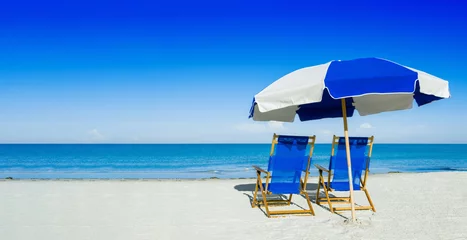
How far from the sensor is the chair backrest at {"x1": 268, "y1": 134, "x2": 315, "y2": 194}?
16.7 ft

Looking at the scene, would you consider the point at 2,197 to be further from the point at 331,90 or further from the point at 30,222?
the point at 331,90

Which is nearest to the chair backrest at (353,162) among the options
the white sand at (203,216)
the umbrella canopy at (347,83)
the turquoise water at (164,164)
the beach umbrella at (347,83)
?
the white sand at (203,216)

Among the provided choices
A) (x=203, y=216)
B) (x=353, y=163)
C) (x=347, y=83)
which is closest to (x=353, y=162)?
(x=353, y=163)

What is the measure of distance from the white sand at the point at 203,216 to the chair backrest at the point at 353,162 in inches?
16.1

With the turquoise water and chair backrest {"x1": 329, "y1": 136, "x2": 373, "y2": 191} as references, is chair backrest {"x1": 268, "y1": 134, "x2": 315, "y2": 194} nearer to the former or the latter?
chair backrest {"x1": 329, "y1": 136, "x2": 373, "y2": 191}

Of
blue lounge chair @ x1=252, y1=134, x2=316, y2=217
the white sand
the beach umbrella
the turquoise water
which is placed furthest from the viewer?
the turquoise water

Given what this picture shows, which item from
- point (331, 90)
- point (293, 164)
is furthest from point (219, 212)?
point (331, 90)

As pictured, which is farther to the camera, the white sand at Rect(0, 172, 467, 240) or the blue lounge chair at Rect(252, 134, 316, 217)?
the blue lounge chair at Rect(252, 134, 316, 217)

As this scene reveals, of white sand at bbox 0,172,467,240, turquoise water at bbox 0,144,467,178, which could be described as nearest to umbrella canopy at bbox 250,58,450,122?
white sand at bbox 0,172,467,240

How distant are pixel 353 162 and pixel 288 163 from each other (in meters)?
0.92

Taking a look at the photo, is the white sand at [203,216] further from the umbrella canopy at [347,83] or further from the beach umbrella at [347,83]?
the umbrella canopy at [347,83]

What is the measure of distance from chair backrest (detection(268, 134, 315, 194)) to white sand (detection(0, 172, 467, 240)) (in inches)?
17.0

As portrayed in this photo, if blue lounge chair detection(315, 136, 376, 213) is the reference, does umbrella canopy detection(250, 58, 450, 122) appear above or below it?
above

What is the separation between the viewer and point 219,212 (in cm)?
529
